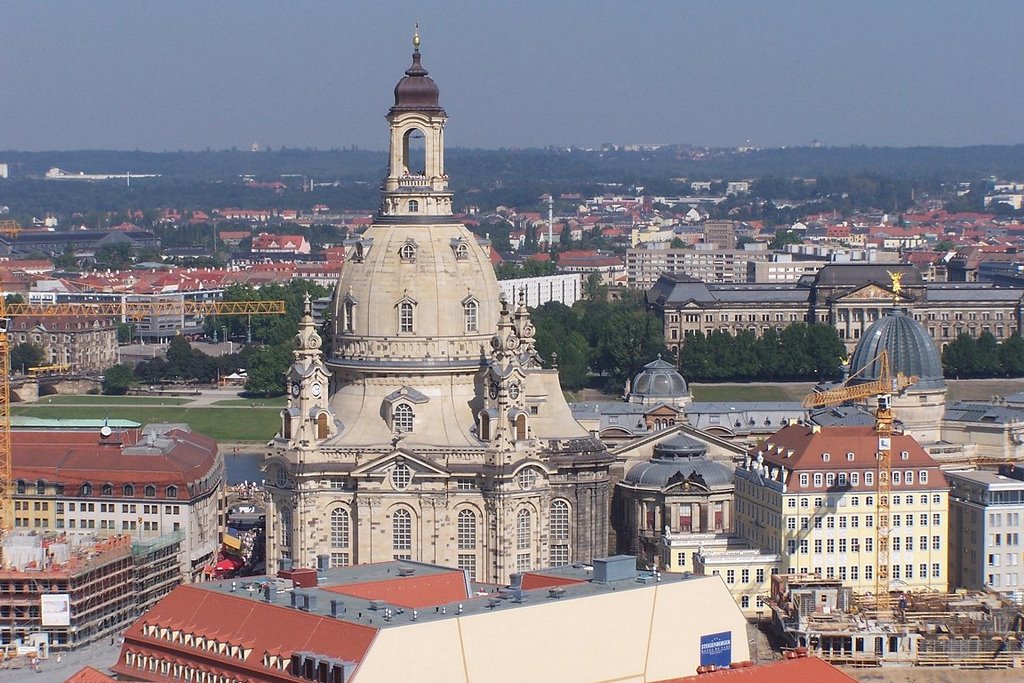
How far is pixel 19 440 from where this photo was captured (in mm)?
126938

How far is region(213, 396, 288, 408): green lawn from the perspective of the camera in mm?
190625

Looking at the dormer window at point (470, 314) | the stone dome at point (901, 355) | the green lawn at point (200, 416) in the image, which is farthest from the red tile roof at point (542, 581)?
the green lawn at point (200, 416)

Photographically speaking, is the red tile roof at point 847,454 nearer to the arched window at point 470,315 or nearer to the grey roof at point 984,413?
the arched window at point 470,315

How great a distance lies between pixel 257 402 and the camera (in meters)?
193

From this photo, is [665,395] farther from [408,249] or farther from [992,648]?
[992,648]

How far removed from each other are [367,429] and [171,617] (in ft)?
87.5

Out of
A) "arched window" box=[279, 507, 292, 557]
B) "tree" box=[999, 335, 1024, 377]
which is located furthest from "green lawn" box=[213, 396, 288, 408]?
"arched window" box=[279, 507, 292, 557]

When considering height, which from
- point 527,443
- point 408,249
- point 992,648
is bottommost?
point 992,648

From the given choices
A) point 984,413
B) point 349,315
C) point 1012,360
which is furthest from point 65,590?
point 1012,360

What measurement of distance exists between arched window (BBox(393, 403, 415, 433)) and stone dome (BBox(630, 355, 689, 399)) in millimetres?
32136

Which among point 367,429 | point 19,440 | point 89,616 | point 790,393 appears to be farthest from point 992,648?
point 790,393

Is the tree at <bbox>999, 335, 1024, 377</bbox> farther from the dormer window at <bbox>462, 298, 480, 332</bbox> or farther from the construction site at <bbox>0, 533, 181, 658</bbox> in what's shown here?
the construction site at <bbox>0, 533, 181, 658</bbox>

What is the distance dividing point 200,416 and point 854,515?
255 ft

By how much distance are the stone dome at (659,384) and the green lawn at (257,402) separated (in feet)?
159
